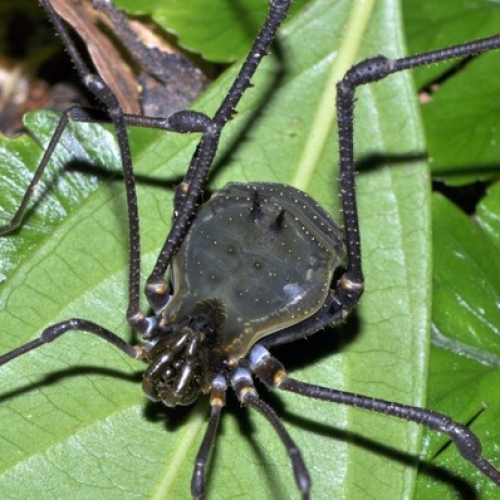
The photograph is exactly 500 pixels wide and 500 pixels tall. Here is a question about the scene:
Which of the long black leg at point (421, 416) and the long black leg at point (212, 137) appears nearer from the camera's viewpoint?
the long black leg at point (421, 416)

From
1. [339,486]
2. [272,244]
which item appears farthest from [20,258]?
[339,486]

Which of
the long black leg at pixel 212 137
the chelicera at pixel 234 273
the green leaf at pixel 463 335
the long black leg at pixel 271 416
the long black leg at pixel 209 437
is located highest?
the long black leg at pixel 212 137

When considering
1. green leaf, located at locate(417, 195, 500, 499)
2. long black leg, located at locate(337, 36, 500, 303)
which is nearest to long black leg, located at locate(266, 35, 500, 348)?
long black leg, located at locate(337, 36, 500, 303)

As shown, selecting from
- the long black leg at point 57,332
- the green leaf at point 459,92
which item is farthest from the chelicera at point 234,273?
the green leaf at point 459,92

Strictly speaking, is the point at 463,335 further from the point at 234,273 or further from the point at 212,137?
the point at 212,137

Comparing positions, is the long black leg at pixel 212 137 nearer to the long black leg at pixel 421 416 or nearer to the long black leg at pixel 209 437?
the long black leg at pixel 209 437

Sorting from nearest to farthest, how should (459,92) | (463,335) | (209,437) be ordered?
(209,437) → (463,335) → (459,92)

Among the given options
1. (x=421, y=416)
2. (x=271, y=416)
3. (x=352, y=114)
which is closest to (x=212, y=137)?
(x=352, y=114)

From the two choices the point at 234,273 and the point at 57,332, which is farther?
the point at 234,273
